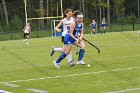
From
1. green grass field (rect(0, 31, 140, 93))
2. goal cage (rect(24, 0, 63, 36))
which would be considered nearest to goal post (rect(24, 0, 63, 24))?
goal cage (rect(24, 0, 63, 36))

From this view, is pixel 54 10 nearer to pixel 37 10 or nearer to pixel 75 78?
pixel 37 10

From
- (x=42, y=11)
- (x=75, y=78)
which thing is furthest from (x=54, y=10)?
(x=75, y=78)

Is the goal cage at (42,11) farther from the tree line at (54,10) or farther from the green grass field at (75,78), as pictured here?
the green grass field at (75,78)

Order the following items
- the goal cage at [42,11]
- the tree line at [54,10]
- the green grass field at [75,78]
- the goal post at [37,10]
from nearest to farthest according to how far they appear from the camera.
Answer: the green grass field at [75,78] → the goal cage at [42,11] → the tree line at [54,10] → the goal post at [37,10]

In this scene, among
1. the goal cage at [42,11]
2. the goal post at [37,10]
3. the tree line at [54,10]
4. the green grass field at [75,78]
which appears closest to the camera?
the green grass field at [75,78]

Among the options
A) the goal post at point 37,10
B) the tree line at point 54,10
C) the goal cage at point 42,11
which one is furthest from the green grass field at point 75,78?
the goal post at point 37,10

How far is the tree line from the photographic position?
55.4 m

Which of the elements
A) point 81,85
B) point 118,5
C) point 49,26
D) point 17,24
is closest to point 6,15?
point 17,24

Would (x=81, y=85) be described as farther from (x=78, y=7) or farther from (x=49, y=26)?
(x=78, y=7)

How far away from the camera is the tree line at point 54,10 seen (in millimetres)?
55416

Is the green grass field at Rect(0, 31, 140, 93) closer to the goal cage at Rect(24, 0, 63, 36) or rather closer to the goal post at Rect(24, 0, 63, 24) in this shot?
the goal cage at Rect(24, 0, 63, 36)

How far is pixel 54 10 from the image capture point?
6106 cm

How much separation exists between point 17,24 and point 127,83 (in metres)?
44.8

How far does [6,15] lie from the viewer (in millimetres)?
56594
